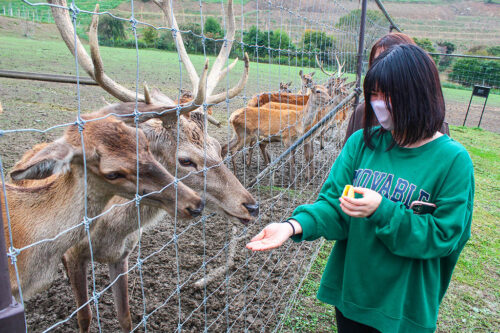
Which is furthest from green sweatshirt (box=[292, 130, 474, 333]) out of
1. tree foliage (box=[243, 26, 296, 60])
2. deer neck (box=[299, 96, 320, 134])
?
deer neck (box=[299, 96, 320, 134])

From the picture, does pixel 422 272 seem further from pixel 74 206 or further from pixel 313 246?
pixel 313 246

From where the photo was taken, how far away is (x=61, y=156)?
Answer: 1646 mm

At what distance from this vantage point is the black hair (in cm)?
144

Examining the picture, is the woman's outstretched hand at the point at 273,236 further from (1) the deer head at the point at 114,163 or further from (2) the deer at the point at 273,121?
(2) the deer at the point at 273,121

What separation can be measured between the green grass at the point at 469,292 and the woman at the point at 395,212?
4.78 ft

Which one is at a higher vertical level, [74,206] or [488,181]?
[74,206]

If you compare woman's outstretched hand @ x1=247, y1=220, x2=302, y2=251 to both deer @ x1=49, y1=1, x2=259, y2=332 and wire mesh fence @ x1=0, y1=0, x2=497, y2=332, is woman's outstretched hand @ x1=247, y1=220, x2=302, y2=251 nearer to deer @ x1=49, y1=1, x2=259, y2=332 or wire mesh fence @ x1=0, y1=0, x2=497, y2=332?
wire mesh fence @ x1=0, y1=0, x2=497, y2=332

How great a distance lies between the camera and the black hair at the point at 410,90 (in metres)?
1.44

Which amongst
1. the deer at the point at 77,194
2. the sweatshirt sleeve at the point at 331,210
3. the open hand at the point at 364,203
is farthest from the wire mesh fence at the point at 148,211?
the open hand at the point at 364,203

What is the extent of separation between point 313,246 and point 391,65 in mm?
3087

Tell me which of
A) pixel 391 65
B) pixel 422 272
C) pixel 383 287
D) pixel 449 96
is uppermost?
pixel 391 65

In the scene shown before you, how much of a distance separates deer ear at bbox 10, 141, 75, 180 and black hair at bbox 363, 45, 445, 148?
1401 mm

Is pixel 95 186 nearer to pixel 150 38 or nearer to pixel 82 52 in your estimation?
pixel 82 52

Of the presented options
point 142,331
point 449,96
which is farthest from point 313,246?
point 449,96
